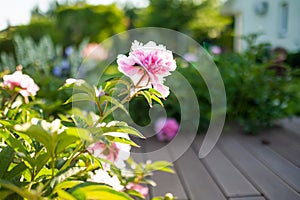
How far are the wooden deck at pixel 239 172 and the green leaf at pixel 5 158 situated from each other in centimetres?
76

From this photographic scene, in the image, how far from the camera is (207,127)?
8.14ft

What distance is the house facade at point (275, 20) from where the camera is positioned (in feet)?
30.3

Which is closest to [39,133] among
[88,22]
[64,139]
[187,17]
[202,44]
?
[64,139]

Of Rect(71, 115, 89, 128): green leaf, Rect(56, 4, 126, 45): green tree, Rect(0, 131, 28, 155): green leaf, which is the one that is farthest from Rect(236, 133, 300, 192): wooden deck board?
Rect(56, 4, 126, 45): green tree

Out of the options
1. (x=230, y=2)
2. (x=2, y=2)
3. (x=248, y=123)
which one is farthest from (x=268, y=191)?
(x=230, y=2)

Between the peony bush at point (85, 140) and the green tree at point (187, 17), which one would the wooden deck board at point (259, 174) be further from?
the green tree at point (187, 17)

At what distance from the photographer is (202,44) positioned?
18.0 ft

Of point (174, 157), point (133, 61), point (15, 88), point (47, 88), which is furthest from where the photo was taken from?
point (47, 88)

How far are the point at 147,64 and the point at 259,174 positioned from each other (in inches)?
41.5

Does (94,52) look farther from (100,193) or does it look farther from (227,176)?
(100,193)

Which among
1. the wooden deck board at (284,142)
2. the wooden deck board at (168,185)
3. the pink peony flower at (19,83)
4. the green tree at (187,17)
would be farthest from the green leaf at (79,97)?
the green tree at (187,17)

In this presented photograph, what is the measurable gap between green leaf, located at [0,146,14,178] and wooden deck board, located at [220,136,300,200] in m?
0.95

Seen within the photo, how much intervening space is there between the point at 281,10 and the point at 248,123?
892cm

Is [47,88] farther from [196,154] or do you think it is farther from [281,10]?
[281,10]
